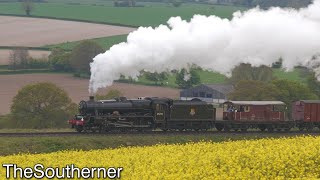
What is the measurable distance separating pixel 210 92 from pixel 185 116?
6306 centimetres

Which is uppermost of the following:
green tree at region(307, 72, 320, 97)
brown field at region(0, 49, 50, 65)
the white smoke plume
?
brown field at region(0, 49, 50, 65)

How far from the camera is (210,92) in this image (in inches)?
4422

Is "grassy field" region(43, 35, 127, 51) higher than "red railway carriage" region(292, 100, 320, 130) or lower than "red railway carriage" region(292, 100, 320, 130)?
higher

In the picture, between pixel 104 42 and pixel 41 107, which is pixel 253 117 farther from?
pixel 104 42

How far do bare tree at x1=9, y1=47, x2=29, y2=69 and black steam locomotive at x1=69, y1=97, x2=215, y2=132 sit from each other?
251 feet

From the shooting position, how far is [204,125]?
5097 centimetres

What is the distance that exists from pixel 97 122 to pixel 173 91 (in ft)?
208

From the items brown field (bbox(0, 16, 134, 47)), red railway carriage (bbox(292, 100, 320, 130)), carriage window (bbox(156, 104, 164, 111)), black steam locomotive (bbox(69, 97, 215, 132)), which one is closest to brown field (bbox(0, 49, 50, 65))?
brown field (bbox(0, 16, 134, 47))

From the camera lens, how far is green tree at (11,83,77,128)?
7331 centimetres

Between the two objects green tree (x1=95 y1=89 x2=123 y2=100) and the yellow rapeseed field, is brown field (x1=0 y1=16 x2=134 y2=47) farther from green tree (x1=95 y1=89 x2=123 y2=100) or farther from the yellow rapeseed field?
the yellow rapeseed field

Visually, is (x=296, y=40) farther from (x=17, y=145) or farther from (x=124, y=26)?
(x=124, y=26)

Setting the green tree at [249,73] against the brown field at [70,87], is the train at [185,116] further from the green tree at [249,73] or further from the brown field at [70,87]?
the green tree at [249,73]

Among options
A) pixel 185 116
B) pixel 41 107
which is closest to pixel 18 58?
pixel 41 107

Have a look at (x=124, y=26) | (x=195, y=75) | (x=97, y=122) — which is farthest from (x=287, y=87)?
(x=124, y=26)
